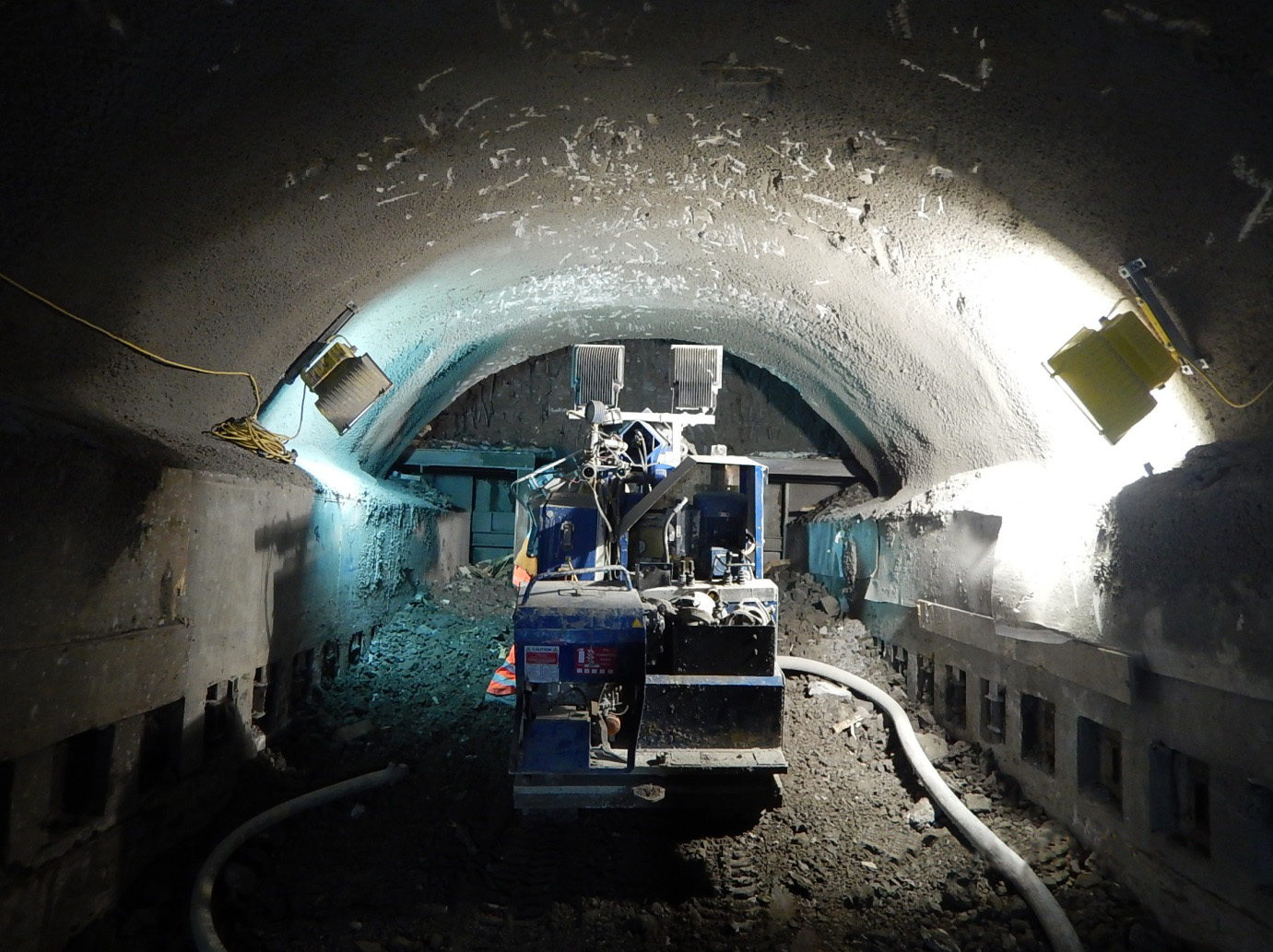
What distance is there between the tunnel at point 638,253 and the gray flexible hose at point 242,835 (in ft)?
0.59

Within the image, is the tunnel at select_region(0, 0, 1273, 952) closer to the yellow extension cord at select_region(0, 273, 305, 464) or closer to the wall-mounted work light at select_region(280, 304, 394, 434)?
the yellow extension cord at select_region(0, 273, 305, 464)

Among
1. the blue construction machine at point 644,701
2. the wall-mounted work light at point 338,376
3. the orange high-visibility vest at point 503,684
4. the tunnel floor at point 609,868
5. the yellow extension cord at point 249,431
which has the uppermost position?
the wall-mounted work light at point 338,376

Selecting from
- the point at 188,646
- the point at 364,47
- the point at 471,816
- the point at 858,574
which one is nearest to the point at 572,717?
the point at 471,816

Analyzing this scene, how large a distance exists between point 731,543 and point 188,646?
10.6 ft

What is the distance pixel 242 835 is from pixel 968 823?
3.53 metres

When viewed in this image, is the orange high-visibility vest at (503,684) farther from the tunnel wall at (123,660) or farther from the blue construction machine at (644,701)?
the blue construction machine at (644,701)

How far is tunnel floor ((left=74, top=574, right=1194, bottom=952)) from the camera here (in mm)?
3252

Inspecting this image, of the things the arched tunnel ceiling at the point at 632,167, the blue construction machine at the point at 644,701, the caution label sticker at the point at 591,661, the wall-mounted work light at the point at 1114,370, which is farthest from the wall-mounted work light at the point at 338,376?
the wall-mounted work light at the point at 1114,370

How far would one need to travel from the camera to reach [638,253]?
5.81 meters

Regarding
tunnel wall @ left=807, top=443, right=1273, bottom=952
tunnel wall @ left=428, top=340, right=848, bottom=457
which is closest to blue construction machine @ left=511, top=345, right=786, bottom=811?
tunnel wall @ left=807, top=443, right=1273, bottom=952

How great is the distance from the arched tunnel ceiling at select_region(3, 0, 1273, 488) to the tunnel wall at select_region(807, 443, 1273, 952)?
22.6 inches

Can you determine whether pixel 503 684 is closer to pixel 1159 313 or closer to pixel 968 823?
pixel 968 823

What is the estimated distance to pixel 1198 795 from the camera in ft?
10.6

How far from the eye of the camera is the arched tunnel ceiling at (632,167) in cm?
261
